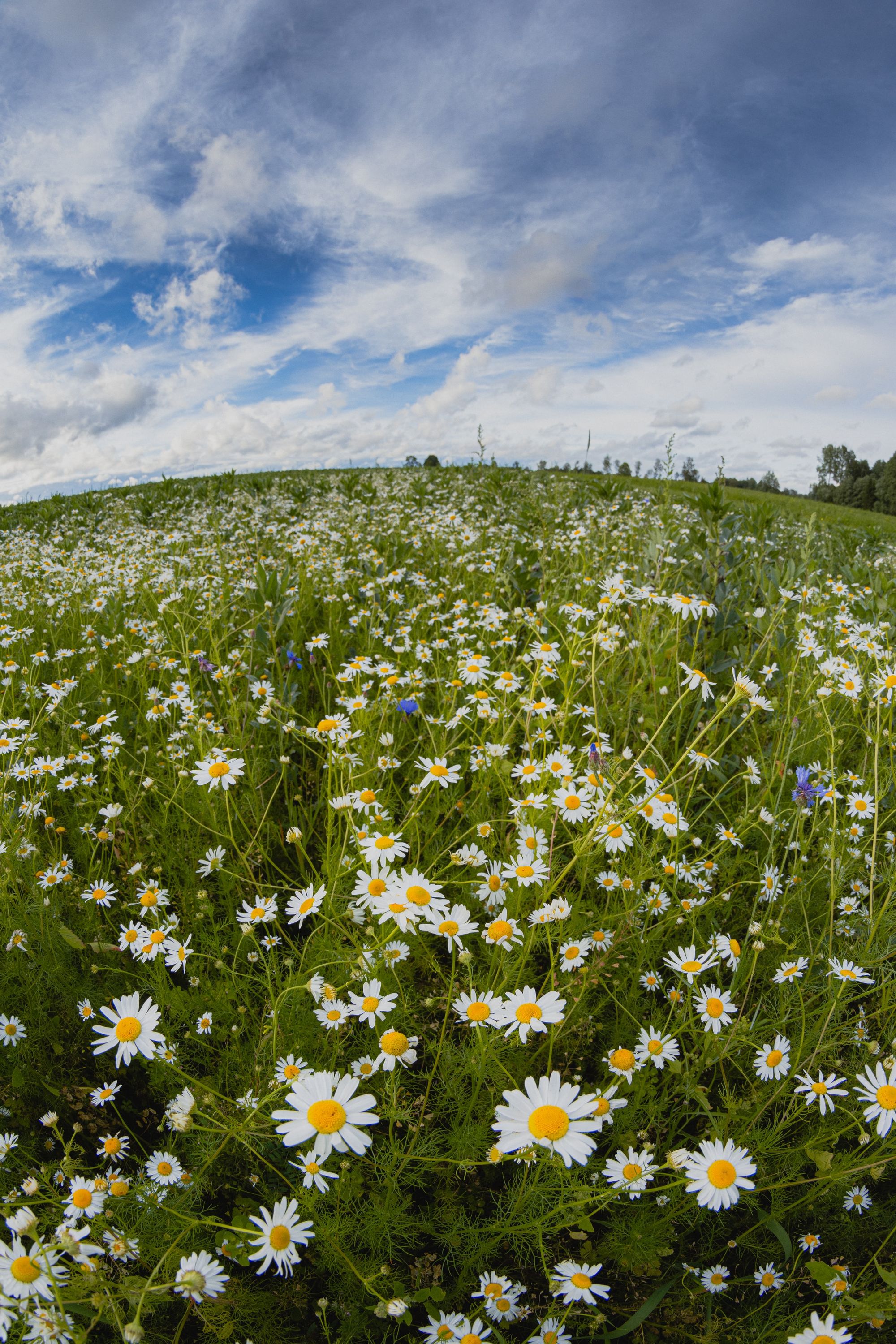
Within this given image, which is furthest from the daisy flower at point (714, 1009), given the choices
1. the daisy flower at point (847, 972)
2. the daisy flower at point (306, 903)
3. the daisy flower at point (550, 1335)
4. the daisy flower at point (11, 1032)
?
the daisy flower at point (11, 1032)

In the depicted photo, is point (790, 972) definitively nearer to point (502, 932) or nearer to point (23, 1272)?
point (502, 932)

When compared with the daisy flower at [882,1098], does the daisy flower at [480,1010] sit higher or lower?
higher

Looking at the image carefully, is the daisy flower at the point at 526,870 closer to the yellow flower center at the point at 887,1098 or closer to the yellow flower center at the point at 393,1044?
the yellow flower center at the point at 393,1044

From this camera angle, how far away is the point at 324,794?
269cm

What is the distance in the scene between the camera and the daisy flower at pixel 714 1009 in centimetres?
161

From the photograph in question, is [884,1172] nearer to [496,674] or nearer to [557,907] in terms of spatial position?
[557,907]

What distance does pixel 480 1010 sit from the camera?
4.71 ft

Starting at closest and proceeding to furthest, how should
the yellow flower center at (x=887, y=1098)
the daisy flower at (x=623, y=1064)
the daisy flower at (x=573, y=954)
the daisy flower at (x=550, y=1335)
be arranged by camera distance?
the daisy flower at (x=550, y=1335) → the yellow flower center at (x=887, y=1098) → the daisy flower at (x=623, y=1064) → the daisy flower at (x=573, y=954)

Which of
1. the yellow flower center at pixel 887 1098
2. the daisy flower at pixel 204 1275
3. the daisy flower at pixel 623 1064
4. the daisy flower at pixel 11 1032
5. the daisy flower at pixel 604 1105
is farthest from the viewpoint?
the daisy flower at pixel 11 1032

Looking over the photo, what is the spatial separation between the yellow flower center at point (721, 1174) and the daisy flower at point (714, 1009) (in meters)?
0.35

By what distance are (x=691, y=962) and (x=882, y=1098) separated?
0.46 metres

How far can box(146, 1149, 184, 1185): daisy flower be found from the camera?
143 centimetres

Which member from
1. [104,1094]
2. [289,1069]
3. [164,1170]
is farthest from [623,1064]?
[104,1094]

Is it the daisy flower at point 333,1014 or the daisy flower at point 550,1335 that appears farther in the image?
the daisy flower at point 333,1014
